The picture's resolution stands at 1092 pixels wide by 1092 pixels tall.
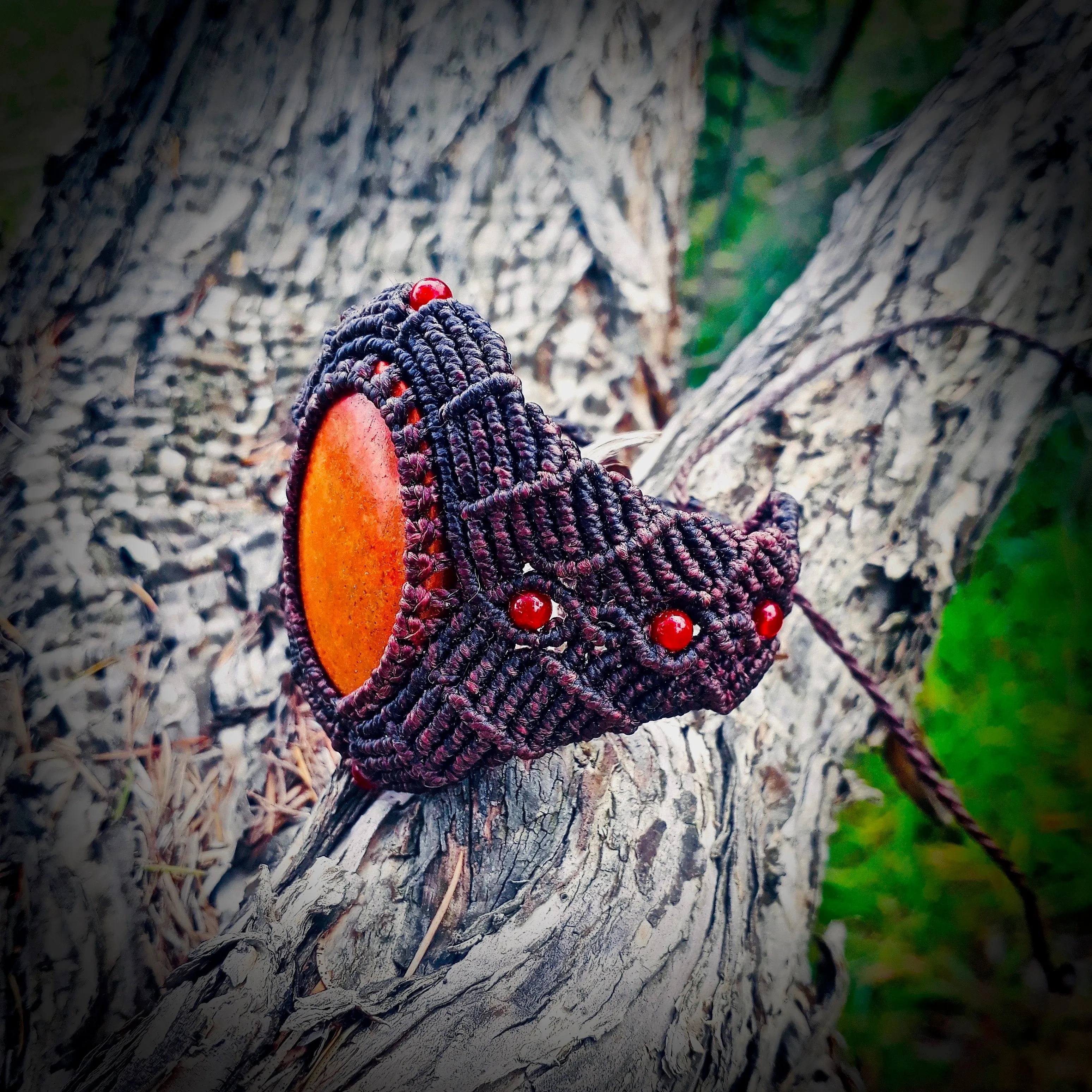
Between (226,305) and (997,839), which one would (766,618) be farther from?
(226,305)

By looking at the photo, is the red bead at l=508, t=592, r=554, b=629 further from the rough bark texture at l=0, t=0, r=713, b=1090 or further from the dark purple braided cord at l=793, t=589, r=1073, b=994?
the rough bark texture at l=0, t=0, r=713, b=1090

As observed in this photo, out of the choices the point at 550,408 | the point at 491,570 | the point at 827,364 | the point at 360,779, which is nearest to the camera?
the point at 491,570

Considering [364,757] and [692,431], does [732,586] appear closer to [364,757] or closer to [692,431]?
[364,757]

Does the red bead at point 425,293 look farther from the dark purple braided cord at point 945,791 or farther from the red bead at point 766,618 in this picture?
the dark purple braided cord at point 945,791

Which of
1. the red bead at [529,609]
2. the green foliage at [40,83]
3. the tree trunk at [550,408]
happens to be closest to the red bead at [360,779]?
the tree trunk at [550,408]

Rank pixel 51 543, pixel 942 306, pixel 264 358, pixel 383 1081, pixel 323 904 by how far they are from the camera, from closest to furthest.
→ pixel 383 1081
pixel 323 904
pixel 51 543
pixel 942 306
pixel 264 358

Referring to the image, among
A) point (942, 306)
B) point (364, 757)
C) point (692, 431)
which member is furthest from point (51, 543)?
point (942, 306)

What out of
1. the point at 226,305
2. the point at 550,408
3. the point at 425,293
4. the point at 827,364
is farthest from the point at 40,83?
the point at 827,364
